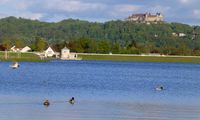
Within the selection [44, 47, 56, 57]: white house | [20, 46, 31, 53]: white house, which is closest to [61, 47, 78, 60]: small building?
[44, 47, 56, 57]: white house

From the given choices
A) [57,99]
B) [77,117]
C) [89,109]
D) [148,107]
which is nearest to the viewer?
[77,117]

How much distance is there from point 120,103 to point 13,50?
495 ft

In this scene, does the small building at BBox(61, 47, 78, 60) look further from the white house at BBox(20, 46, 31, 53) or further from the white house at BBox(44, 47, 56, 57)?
the white house at BBox(20, 46, 31, 53)

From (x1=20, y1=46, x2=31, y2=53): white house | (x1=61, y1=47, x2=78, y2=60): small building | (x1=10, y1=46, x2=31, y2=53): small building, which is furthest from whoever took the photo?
(x1=20, y1=46, x2=31, y2=53): white house

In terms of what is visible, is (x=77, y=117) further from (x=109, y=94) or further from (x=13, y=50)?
(x=13, y=50)

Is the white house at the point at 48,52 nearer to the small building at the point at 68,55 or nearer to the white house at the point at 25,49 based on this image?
the small building at the point at 68,55

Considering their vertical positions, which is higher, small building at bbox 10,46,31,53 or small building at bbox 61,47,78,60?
small building at bbox 10,46,31,53

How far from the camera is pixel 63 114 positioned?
36875 millimetres

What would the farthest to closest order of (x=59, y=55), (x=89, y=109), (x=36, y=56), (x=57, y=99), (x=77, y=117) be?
(x=59, y=55)
(x=36, y=56)
(x=57, y=99)
(x=89, y=109)
(x=77, y=117)

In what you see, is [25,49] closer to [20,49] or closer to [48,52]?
[20,49]

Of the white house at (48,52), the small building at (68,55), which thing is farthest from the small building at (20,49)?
the small building at (68,55)

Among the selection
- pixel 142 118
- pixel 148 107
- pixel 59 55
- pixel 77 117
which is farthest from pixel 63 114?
pixel 59 55

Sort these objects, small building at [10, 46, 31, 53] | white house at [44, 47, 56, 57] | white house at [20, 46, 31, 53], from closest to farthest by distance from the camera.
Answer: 1. white house at [44, 47, 56, 57]
2. small building at [10, 46, 31, 53]
3. white house at [20, 46, 31, 53]

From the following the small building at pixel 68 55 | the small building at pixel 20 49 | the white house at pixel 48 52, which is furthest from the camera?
the small building at pixel 20 49
